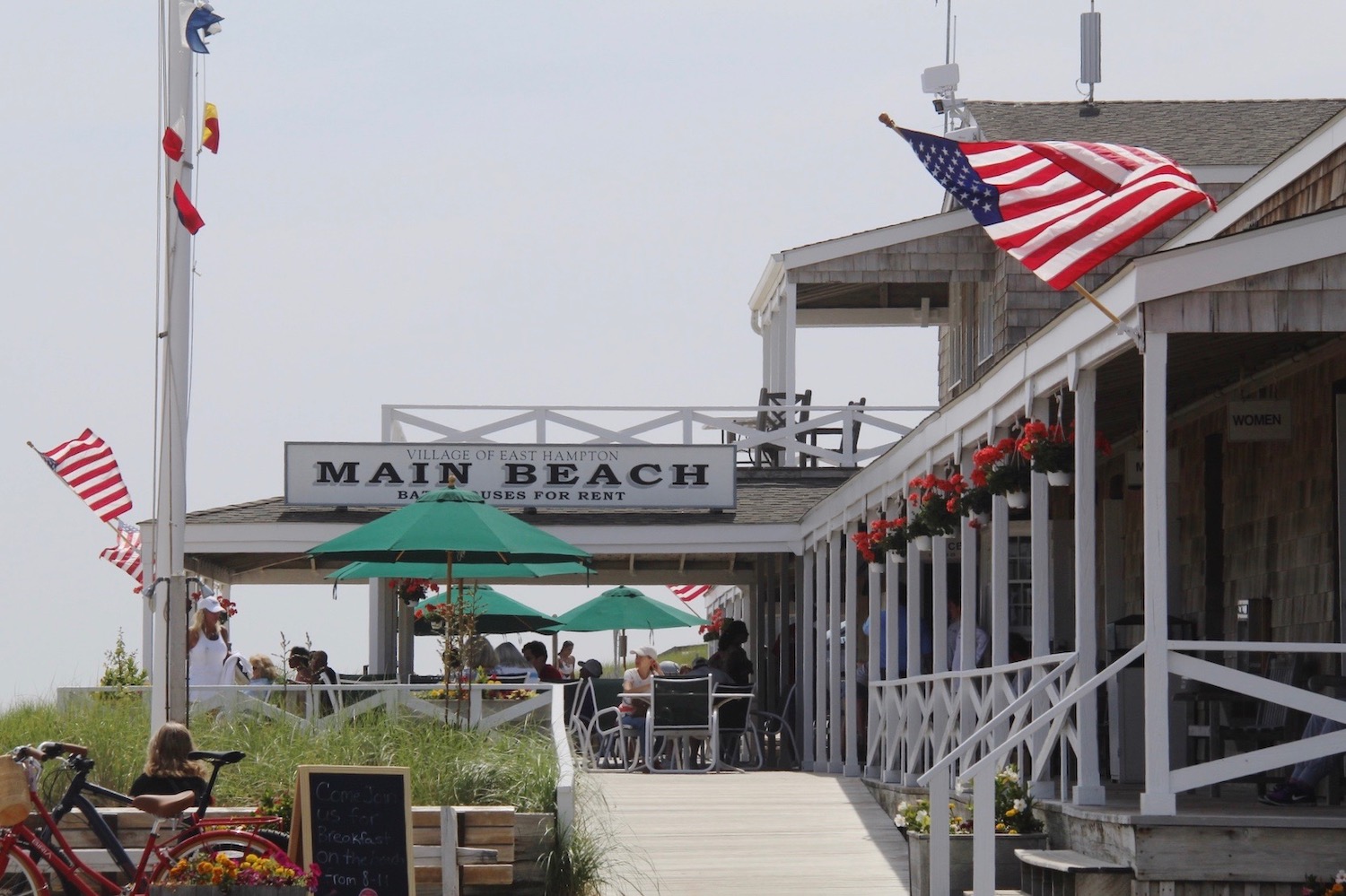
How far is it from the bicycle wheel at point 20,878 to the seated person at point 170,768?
59cm

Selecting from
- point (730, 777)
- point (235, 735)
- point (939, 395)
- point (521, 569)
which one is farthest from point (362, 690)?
point (939, 395)

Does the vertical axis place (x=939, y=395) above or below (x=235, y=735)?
above

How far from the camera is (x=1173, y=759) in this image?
36.7 ft

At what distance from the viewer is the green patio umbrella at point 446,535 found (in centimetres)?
1285

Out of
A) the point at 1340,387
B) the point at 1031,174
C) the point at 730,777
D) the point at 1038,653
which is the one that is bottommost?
the point at 730,777

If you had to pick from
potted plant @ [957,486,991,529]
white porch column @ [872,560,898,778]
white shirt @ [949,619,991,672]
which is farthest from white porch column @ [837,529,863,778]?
potted plant @ [957,486,991,529]

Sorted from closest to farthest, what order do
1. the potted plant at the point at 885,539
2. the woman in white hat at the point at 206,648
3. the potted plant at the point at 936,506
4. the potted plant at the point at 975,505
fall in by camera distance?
the potted plant at the point at 975,505 < the potted plant at the point at 936,506 < the potted plant at the point at 885,539 < the woman in white hat at the point at 206,648

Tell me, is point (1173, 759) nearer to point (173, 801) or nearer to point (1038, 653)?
point (1038, 653)

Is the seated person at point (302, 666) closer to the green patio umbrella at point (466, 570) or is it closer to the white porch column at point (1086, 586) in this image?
the green patio umbrella at point (466, 570)

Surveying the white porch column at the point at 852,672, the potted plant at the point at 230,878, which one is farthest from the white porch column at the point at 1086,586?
the white porch column at the point at 852,672

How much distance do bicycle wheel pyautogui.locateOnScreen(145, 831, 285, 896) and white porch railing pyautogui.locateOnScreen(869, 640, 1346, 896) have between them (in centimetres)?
281

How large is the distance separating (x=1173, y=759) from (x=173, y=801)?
5664mm

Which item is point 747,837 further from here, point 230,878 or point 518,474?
point 518,474

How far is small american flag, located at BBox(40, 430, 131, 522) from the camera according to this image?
24.7m
